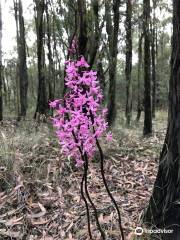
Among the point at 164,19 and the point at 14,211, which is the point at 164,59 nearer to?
the point at 164,19

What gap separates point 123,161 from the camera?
5.90 metres

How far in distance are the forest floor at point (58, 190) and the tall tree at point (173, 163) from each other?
379 mm

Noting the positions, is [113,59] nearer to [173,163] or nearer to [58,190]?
[58,190]

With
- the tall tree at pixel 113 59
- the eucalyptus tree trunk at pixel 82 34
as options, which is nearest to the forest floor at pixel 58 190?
the eucalyptus tree trunk at pixel 82 34

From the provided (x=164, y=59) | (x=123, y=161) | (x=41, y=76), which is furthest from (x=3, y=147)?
(x=164, y=59)

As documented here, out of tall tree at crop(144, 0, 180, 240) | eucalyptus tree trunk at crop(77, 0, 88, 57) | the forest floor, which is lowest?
the forest floor

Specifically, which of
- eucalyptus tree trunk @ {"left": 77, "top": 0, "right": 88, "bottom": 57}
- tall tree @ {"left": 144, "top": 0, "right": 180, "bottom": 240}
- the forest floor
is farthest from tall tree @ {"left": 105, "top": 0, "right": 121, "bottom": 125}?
tall tree @ {"left": 144, "top": 0, "right": 180, "bottom": 240}

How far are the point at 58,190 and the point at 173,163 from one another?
6.11 ft

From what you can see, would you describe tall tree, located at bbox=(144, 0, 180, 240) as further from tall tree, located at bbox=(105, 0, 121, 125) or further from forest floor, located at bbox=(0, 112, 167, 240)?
tall tree, located at bbox=(105, 0, 121, 125)

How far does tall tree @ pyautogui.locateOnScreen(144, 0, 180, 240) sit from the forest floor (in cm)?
38

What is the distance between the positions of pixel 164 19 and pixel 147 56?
41.5 feet

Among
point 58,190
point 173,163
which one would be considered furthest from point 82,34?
point 173,163

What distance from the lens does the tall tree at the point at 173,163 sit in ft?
10.2

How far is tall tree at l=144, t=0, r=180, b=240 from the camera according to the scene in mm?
3113
